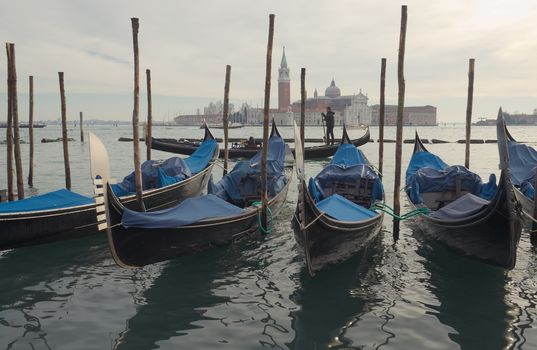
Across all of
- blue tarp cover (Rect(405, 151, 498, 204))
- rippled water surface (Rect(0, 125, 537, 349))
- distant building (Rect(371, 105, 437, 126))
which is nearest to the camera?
rippled water surface (Rect(0, 125, 537, 349))

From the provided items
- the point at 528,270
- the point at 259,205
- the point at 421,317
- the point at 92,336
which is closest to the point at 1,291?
the point at 92,336

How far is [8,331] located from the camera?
157 inches

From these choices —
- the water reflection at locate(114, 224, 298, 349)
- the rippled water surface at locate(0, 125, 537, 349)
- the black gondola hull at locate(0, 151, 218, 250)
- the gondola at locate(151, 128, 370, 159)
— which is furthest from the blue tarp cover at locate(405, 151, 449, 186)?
the gondola at locate(151, 128, 370, 159)

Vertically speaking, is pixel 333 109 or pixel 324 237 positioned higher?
pixel 333 109

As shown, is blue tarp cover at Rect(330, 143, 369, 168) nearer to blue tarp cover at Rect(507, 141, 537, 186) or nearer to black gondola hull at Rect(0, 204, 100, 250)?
blue tarp cover at Rect(507, 141, 537, 186)

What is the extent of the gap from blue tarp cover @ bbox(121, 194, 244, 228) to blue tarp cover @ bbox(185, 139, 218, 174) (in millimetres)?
4352

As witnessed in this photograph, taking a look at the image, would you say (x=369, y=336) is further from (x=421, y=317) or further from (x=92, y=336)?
(x=92, y=336)

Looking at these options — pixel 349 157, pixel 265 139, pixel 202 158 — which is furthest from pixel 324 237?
pixel 202 158

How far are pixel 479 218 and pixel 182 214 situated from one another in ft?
10.9

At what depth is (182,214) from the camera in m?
5.46

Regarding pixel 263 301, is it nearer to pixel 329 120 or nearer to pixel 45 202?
pixel 45 202

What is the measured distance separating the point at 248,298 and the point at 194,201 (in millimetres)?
1610

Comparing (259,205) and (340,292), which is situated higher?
(259,205)

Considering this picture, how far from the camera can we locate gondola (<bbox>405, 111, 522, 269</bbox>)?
15.9 feet
